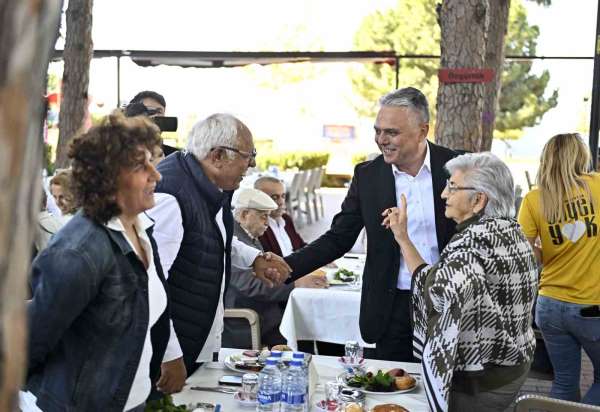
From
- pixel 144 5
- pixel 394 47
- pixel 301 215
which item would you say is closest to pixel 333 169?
pixel 394 47

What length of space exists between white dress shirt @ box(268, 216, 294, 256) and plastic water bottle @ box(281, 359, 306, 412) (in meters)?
3.09

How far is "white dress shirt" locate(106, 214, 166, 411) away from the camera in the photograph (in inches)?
86.0

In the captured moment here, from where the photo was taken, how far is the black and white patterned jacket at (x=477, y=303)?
9.11 ft

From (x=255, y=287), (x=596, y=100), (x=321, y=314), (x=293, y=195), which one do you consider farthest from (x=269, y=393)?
(x=293, y=195)

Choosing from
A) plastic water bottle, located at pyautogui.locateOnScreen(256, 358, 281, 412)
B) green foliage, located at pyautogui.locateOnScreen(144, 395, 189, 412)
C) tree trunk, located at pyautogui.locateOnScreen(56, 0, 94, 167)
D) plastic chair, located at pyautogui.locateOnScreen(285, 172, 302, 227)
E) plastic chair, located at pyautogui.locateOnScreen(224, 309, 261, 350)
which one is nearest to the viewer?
green foliage, located at pyautogui.locateOnScreen(144, 395, 189, 412)

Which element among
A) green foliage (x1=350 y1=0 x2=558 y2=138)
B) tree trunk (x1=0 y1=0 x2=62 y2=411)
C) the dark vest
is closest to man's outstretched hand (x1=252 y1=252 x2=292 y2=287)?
the dark vest

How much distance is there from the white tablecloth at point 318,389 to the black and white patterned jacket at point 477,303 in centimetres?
17

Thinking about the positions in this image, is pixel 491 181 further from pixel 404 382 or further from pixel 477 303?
pixel 404 382

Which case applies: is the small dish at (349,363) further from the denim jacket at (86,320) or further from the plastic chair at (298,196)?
the plastic chair at (298,196)

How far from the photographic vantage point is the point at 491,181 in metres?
2.99

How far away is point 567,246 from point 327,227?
10.6 m

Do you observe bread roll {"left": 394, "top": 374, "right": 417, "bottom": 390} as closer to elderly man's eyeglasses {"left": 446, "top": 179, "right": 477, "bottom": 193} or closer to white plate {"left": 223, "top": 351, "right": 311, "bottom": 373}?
white plate {"left": 223, "top": 351, "right": 311, "bottom": 373}

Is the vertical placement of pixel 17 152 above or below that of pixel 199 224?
above

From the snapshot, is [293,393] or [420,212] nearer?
[293,393]
